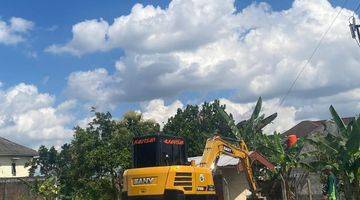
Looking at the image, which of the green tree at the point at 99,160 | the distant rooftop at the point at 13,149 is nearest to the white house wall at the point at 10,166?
the distant rooftop at the point at 13,149

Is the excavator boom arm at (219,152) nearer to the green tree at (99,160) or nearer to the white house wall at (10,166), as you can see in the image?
the green tree at (99,160)

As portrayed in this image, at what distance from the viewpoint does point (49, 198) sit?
30141 mm

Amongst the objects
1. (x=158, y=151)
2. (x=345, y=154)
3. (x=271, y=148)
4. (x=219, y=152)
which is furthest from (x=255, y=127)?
(x=158, y=151)

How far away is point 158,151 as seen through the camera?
15469mm

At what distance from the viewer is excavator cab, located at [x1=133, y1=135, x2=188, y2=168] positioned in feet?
50.8

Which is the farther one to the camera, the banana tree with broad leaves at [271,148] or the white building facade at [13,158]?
the white building facade at [13,158]

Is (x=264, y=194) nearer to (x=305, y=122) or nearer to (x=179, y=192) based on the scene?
(x=179, y=192)

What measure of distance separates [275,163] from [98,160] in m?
12.2

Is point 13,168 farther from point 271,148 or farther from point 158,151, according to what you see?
point 158,151

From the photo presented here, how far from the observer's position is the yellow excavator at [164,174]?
14656 millimetres

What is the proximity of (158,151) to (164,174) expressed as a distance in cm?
99

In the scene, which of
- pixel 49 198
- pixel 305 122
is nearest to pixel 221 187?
pixel 49 198

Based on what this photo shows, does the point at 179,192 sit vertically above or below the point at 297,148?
below

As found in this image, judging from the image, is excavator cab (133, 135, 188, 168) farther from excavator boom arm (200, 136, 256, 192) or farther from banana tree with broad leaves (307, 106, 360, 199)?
banana tree with broad leaves (307, 106, 360, 199)
